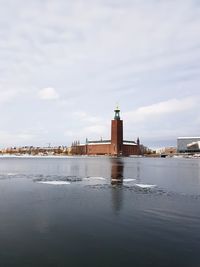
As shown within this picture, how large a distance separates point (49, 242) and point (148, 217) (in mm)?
7037

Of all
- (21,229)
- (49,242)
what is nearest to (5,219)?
(21,229)

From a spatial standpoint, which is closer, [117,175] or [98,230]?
[98,230]

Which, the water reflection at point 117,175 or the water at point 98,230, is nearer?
the water at point 98,230

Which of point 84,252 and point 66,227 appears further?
point 66,227

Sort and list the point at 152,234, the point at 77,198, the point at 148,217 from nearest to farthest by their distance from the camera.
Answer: the point at 152,234, the point at 148,217, the point at 77,198

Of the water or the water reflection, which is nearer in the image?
the water

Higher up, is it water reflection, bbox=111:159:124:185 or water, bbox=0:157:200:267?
water reflection, bbox=111:159:124:185

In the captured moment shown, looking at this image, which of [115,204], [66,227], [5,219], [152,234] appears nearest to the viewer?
[152,234]

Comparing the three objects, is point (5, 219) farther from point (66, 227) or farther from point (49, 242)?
point (49, 242)

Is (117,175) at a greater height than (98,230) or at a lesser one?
greater

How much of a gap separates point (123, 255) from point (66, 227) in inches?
184

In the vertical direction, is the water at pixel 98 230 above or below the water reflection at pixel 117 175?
below

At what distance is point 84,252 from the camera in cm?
1298

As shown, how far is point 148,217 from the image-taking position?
1927cm
